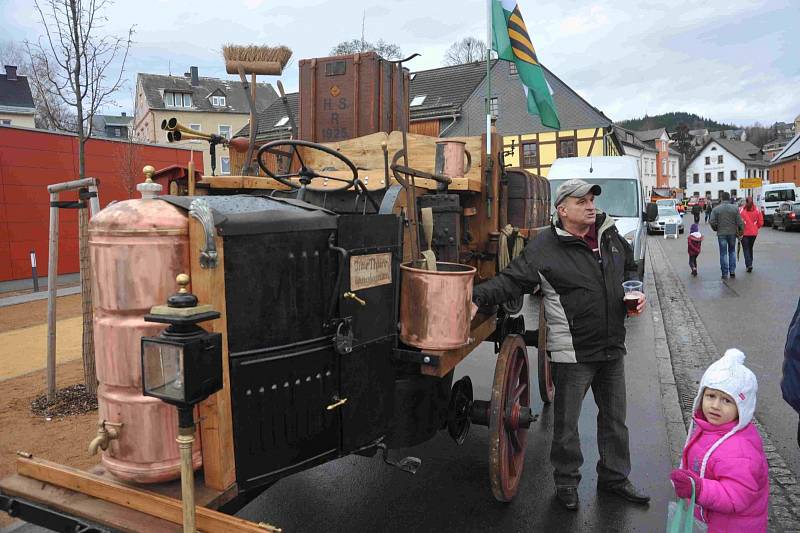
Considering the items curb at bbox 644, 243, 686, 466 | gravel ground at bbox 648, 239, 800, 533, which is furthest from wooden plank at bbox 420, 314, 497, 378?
gravel ground at bbox 648, 239, 800, 533

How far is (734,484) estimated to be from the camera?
2.29 m

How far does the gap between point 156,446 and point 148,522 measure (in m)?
0.22

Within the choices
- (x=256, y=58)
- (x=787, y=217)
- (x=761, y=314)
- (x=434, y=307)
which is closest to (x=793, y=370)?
(x=434, y=307)

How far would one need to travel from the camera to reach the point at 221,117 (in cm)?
5144

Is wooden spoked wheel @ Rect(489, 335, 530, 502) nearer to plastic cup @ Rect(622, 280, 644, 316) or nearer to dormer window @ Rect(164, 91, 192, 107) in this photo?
plastic cup @ Rect(622, 280, 644, 316)

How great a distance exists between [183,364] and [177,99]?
54809mm

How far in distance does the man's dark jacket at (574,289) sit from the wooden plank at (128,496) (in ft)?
6.24

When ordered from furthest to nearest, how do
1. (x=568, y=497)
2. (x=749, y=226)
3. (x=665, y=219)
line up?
(x=665, y=219)
(x=749, y=226)
(x=568, y=497)

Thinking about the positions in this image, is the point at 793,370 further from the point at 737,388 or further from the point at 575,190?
the point at 575,190

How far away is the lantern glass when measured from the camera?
152 centimetres

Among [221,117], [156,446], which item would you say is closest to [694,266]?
[156,446]

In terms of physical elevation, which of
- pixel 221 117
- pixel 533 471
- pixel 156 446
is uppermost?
pixel 221 117

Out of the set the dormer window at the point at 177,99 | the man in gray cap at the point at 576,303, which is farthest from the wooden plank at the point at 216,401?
the dormer window at the point at 177,99

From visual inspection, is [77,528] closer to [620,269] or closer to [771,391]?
[620,269]
